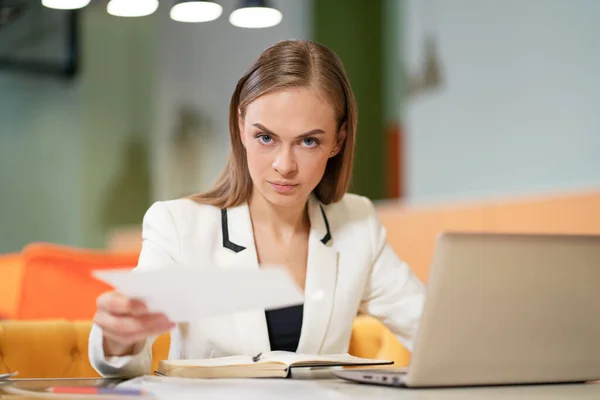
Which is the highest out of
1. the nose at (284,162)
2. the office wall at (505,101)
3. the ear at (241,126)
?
the office wall at (505,101)

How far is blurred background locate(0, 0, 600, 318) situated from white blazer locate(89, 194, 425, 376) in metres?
2.21

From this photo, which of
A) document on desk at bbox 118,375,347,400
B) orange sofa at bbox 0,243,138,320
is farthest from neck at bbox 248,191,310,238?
orange sofa at bbox 0,243,138,320

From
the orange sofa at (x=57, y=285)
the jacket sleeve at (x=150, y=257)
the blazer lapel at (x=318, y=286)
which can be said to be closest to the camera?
the jacket sleeve at (x=150, y=257)

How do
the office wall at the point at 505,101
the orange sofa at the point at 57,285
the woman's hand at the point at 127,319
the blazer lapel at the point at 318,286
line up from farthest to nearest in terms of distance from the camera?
the office wall at the point at 505,101
the orange sofa at the point at 57,285
the blazer lapel at the point at 318,286
the woman's hand at the point at 127,319

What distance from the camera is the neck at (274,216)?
1.73m

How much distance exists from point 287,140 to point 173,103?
545 cm

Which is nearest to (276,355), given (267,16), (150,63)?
(267,16)

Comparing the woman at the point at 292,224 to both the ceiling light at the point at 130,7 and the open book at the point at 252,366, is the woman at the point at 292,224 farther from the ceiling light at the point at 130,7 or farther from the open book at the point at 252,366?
the ceiling light at the point at 130,7

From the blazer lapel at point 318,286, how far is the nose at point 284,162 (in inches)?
9.2

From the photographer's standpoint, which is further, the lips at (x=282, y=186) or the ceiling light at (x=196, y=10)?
the ceiling light at (x=196, y=10)

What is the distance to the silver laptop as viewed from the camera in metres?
0.98

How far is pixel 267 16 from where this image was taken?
3004mm

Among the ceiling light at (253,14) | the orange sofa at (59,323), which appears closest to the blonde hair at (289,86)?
the orange sofa at (59,323)

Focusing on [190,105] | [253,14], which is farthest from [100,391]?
[190,105]
